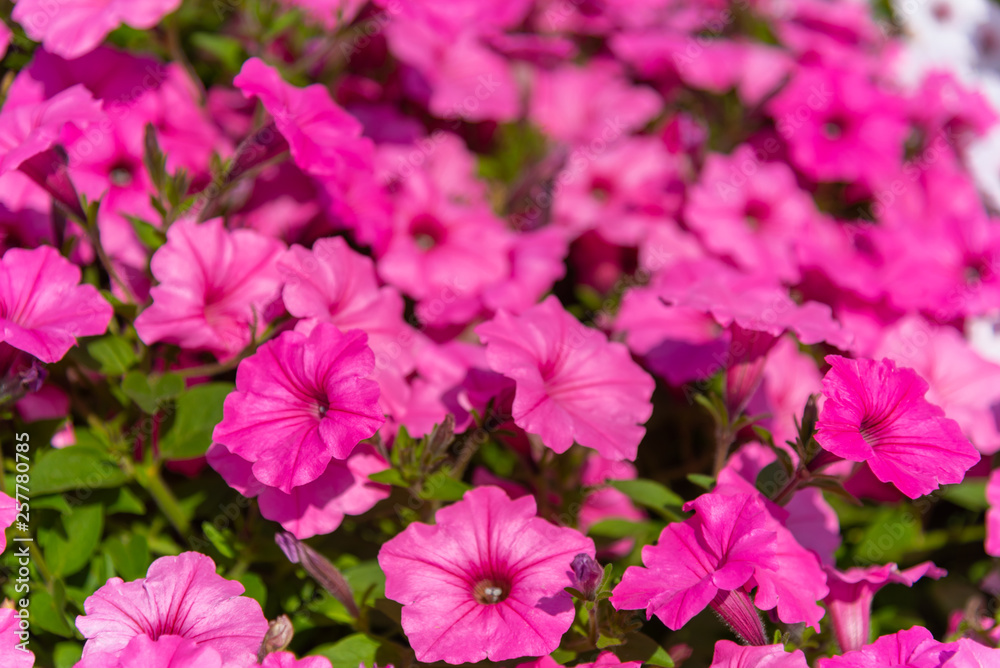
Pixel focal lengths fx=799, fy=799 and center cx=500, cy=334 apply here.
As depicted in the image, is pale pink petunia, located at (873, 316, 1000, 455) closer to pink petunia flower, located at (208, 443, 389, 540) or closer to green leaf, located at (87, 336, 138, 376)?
pink petunia flower, located at (208, 443, 389, 540)

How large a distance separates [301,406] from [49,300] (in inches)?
16.9

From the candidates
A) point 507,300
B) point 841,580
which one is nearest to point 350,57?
point 507,300

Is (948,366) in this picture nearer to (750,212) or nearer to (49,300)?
(750,212)

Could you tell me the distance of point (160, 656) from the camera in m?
0.99

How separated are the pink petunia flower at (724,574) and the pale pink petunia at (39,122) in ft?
3.63

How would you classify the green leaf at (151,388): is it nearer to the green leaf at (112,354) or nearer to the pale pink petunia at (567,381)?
the green leaf at (112,354)

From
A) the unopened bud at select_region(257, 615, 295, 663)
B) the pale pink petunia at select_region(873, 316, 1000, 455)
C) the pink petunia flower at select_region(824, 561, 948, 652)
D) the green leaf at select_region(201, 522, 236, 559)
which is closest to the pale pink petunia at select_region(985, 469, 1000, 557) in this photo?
the pink petunia flower at select_region(824, 561, 948, 652)

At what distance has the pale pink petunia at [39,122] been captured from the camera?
4.09 ft

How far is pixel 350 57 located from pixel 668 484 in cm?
A: 132

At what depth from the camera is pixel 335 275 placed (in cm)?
138

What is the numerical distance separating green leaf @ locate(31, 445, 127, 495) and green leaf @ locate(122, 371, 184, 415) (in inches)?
4.6

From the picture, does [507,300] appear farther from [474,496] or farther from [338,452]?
[338,452]

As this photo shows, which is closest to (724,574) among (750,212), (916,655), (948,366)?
(916,655)

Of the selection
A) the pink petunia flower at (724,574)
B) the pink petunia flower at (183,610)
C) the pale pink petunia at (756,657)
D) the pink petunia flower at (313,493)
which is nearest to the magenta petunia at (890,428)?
the pink petunia flower at (724,574)
